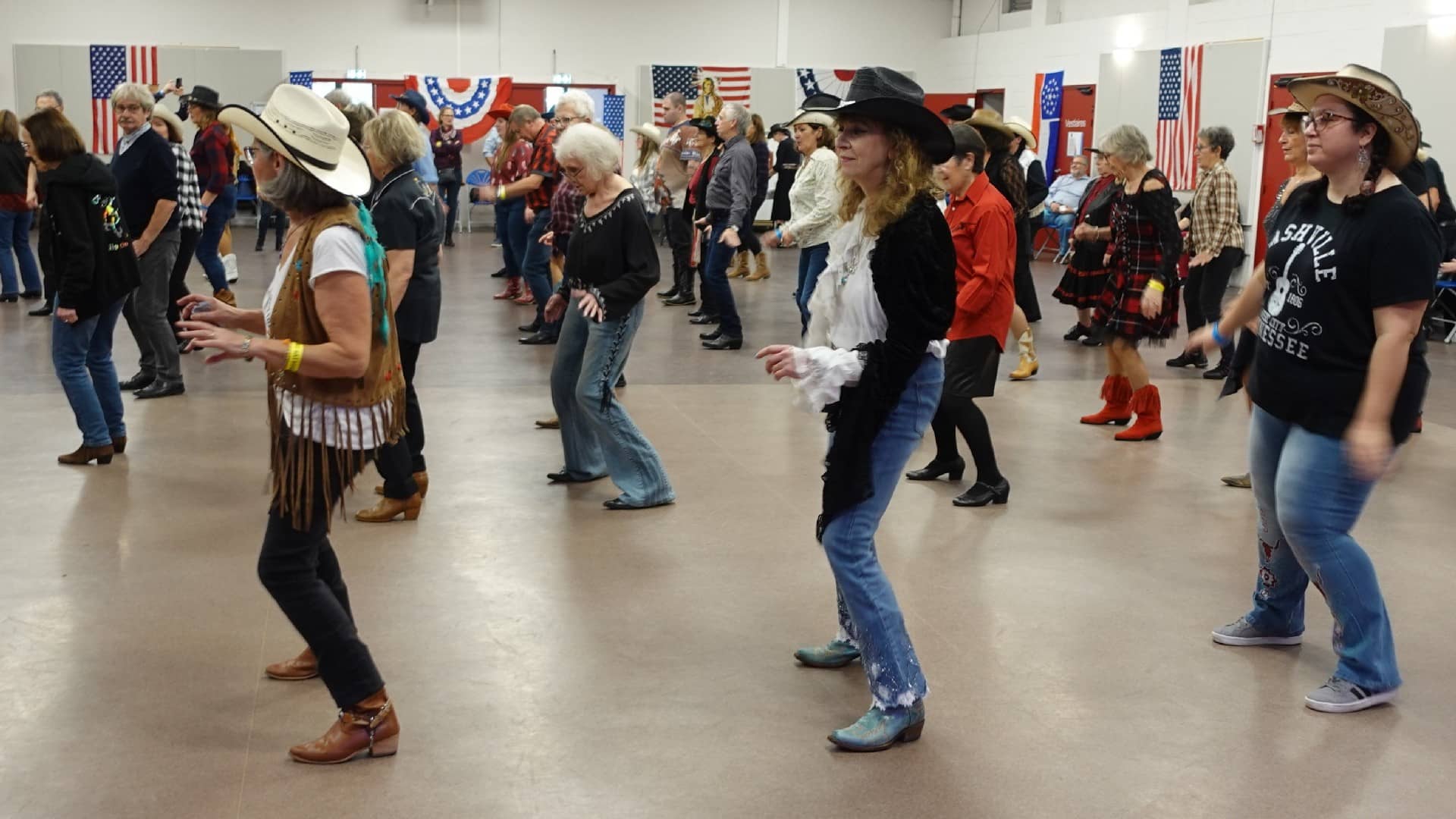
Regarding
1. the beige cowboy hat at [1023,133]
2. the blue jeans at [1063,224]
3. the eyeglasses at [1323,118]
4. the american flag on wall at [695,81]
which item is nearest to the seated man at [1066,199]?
the blue jeans at [1063,224]

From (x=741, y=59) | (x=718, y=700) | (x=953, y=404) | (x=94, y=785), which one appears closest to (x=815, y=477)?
(x=953, y=404)

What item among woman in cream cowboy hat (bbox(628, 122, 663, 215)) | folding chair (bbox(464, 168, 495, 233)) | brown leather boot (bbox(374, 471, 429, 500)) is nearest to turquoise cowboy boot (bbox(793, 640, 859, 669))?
brown leather boot (bbox(374, 471, 429, 500))

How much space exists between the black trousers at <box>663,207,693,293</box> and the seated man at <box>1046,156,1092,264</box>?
5.83 meters

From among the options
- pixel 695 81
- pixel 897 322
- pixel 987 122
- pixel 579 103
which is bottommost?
pixel 897 322

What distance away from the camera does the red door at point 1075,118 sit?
54.1ft

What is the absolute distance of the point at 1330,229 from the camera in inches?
126

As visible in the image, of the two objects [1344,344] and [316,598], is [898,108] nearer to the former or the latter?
[1344,344]

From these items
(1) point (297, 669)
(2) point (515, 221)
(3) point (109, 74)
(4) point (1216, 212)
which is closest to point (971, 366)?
(1) point (297, 669)

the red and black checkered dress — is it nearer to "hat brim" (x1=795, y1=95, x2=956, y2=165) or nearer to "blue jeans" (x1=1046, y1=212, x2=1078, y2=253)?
"hat brim" (x1=795, y1=95, x2=956, y2=165)

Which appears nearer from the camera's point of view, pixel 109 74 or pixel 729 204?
pixel 729 204

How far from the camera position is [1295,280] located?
3293 millimetres

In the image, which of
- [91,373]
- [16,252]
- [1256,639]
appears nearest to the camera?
[1256,639]

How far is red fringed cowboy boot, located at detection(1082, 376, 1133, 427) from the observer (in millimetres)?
6926

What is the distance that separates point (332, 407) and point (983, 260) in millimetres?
2847
